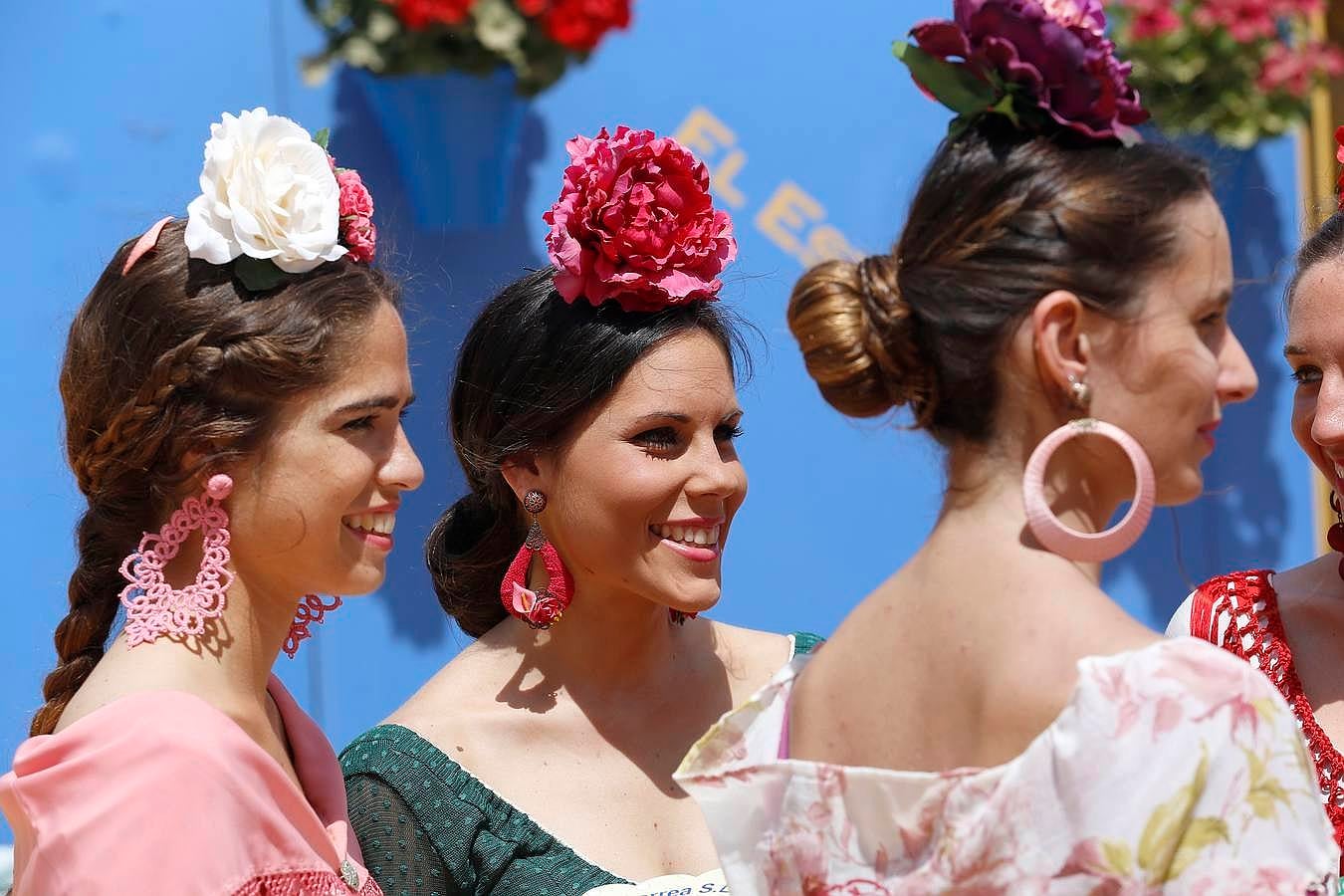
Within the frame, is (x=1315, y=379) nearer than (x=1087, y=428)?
No

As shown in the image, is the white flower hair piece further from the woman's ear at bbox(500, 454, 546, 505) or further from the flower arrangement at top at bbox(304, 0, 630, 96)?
the flower arrangement at top at bbox(304, 0, 630, 96)

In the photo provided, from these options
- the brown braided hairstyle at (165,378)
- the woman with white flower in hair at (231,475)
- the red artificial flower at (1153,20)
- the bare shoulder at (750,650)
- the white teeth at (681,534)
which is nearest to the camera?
the woman with white flower in hair at (231,475)

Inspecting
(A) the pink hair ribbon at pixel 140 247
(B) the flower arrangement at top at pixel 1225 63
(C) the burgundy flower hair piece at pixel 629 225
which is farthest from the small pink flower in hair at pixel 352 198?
(B) the flower arrangement at top at pixel 1225 63

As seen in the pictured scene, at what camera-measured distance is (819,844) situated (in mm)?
1620

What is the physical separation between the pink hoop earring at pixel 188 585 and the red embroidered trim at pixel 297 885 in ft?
1.04

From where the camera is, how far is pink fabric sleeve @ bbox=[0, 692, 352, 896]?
175 cm

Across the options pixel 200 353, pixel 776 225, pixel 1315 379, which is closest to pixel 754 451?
pixel 776 225

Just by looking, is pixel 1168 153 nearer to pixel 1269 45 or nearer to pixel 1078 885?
pixel 1078 885

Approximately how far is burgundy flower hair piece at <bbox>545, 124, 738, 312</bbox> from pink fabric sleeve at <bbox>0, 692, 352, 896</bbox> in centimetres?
96

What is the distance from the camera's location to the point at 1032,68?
1.60m

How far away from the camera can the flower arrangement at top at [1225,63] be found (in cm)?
406

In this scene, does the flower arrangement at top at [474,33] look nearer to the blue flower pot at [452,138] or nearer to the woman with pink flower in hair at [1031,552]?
the blue flower pot at [452,138]

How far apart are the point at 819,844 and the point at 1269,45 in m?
3.20

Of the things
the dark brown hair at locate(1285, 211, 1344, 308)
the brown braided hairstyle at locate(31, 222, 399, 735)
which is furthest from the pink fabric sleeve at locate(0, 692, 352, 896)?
the dark brown hair at locate(1285, 211, 1344, 308)
